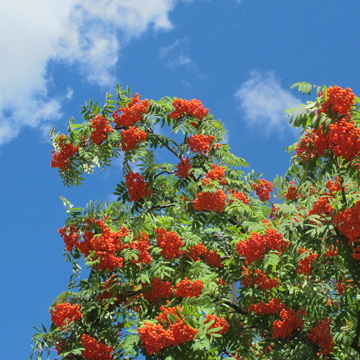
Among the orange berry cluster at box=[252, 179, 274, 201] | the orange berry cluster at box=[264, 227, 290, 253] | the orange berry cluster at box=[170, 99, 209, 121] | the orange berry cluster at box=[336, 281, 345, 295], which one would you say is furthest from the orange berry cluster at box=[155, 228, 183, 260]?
the orange berry cluster at box=[252, 179, 274, 201]

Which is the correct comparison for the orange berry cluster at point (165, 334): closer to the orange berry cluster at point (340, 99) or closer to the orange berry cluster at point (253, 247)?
the orange berry cluster at point (253, 247)

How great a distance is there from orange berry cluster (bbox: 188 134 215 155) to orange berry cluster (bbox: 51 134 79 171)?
2.54m

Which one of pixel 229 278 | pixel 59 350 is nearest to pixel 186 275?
pixel 229 278

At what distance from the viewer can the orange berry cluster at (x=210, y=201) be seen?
7367mm

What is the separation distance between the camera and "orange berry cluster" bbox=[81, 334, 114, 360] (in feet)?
22.7

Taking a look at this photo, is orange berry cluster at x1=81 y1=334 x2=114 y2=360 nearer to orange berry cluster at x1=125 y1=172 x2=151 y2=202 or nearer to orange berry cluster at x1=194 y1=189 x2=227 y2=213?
orange berry cluster at x1=194 y1=189 x2=227 y2=213

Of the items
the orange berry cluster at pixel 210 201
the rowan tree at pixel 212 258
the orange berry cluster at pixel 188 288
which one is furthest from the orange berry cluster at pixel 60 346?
the orange berry cluster at pixel 210 201

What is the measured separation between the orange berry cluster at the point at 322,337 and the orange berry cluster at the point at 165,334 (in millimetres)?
1945

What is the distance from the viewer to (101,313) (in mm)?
7547

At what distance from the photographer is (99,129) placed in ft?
30.1

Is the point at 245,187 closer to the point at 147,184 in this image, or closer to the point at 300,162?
the point at 147,184

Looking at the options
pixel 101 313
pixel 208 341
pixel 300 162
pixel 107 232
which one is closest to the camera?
pixel 208 341

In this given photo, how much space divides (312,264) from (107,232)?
331 centimetres

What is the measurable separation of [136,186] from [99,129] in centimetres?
142
